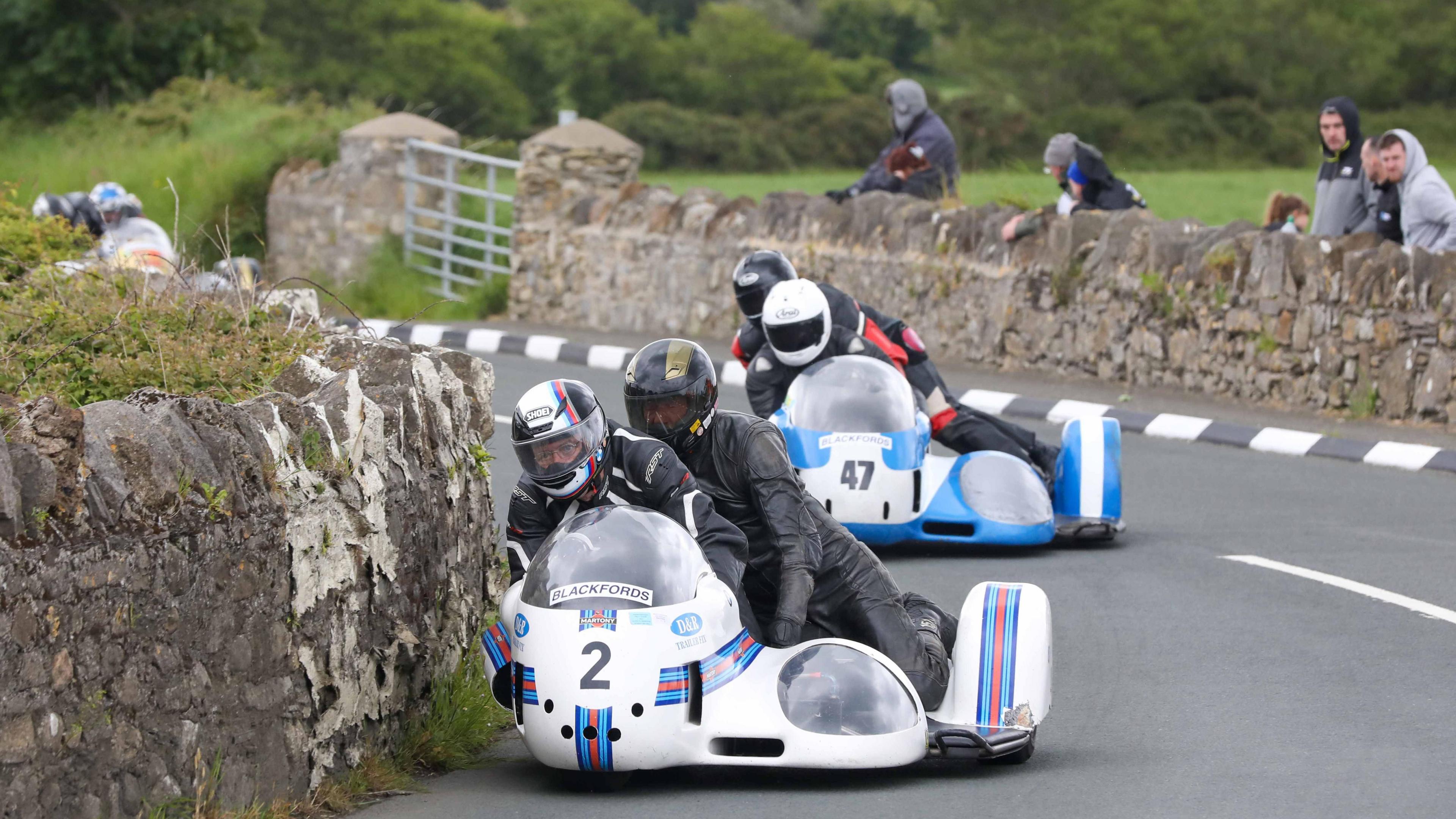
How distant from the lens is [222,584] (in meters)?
5.53

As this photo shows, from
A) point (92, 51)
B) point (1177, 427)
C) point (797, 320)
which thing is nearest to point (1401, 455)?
point (1177, 427)

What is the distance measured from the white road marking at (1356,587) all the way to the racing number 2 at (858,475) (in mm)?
1975

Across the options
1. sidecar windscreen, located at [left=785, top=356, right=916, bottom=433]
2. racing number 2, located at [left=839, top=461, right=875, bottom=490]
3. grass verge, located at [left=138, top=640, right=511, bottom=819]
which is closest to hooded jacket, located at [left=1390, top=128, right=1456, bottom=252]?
sidecar windscreen, located at [left=785, top=356, right=916, bottom=433]

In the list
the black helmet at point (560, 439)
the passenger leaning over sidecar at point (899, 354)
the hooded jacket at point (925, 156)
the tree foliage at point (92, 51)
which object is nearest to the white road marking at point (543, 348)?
the hooded jacket at point (925, 156)

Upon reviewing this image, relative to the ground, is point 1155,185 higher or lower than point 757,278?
lower

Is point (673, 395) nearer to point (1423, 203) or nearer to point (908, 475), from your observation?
point (908, 475)

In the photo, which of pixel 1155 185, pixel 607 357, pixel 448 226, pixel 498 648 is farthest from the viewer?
pixel 1155 185

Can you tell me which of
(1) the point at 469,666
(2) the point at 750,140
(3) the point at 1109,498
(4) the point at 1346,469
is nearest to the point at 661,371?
(1) the point at 469,666

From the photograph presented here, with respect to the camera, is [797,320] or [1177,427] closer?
Result: [797,320]

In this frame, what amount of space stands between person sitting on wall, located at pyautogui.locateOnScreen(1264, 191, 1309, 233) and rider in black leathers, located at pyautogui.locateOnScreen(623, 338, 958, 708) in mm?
10123

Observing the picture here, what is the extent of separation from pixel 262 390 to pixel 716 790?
2.07m

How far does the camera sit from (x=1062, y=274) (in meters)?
17.1

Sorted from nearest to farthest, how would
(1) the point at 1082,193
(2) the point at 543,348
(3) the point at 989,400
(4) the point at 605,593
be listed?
1. (4) the point at 605,593
2. (3) the point at 989,400
3. (1) the point at 1082,193
4. (2) the point at 543,348

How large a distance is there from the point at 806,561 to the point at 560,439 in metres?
1.04
